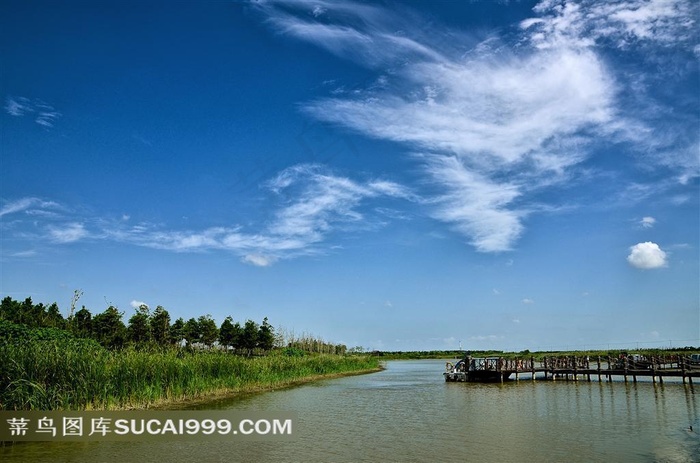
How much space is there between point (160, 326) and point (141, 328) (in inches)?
115

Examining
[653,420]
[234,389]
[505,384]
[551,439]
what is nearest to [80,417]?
[234,389]

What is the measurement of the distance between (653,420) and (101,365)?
64.1 feet

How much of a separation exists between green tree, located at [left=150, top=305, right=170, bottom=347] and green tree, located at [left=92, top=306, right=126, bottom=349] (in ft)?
13.1

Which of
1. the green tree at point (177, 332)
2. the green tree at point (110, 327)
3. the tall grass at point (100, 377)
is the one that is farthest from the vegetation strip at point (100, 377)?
the green tree at point (177, 332)

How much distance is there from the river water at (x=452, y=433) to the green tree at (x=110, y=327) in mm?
18025

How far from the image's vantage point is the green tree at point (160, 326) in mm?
47119

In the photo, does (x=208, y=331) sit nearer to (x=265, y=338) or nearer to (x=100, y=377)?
(x=265, y=338)

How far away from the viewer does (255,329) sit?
55.9m

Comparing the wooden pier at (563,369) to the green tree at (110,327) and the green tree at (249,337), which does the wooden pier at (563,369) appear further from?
the green tree at (110,327)

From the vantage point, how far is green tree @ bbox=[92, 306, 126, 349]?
4116 cm

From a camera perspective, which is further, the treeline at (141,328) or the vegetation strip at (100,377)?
the treeline at (141,328)

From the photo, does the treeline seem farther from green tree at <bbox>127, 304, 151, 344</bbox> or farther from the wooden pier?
the wooden pier

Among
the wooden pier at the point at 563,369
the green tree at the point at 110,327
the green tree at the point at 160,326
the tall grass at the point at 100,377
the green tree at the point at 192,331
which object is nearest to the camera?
the tall grass at the point at 100,377

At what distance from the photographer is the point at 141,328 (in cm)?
4488
